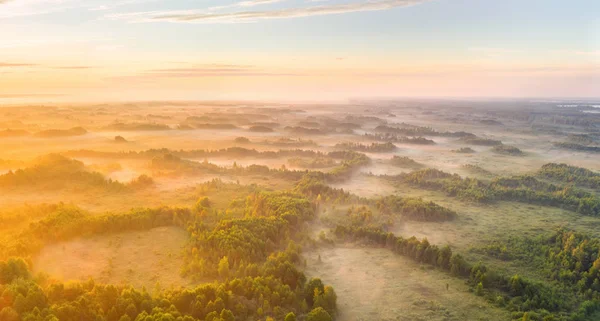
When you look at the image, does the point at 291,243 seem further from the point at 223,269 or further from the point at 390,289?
the point at 390,289

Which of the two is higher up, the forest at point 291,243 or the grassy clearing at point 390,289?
the forest at point 291,243

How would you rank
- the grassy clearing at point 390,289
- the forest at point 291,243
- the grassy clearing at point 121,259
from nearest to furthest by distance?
1. the forest at point 291,243
2. the grassy clearing at point 390,289
3. the grassy clearing at point 121,259

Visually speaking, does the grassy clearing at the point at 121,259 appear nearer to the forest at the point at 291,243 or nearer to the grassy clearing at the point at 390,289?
the forest at the point at 291,243

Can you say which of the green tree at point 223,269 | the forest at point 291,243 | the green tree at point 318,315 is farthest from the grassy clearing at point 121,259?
the green tree at point 318,315

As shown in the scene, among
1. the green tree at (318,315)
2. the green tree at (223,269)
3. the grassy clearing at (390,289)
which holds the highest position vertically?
the green tree at (223,269)

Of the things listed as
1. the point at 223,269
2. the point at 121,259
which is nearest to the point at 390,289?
the point at 223,269

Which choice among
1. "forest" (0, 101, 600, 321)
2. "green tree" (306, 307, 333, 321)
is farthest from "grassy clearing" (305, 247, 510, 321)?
"green tree" (306, 307, 333, 321)

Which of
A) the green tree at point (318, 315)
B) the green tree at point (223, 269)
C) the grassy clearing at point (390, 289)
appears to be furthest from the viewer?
the green tree at point (223, 269)

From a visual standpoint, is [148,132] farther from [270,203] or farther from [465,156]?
[465,156]

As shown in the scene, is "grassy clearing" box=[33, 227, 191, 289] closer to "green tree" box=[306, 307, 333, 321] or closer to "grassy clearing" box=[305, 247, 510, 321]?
"green tree" box=[306, 307, 333, 321]

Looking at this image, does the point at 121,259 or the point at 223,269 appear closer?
the point at 223,269

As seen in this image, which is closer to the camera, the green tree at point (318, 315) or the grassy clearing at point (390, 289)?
the green tree at point (318, 315)
